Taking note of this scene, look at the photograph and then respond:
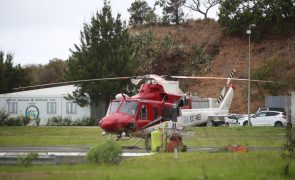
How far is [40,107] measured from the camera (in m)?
57.8

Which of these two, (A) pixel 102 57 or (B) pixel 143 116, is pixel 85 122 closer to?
(A) pixel 102 57

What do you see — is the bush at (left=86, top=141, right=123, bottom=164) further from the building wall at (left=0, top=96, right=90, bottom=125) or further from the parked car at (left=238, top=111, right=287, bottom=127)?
the building wall at (left=0, top=96, right=90, bottom=125)

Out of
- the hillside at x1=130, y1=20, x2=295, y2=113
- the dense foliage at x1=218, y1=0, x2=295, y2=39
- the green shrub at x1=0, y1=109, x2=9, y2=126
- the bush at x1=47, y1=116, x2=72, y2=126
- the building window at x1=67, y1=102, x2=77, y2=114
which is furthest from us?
the dense foliage at x1=218, y1=0, x2=295, y2=39

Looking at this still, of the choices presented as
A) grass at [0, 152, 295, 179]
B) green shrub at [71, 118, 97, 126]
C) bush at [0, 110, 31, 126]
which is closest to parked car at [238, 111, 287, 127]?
green shrub at [71, 118, 97, 126]

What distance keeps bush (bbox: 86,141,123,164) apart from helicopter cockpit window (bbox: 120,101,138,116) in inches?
347

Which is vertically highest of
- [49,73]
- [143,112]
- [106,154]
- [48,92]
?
[49,73]

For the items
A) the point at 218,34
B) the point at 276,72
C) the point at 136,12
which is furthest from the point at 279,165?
the point at 136,12

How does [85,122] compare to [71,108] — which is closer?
[85,122]

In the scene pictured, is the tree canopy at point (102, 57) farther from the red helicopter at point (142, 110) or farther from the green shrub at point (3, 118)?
the red helicopter at point (142, 110)

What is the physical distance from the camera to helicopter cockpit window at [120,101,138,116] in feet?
93.8

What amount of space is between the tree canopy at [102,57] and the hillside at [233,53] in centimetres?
1718

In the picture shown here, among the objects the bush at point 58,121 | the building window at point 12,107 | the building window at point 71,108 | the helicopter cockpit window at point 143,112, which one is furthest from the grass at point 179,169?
the building window at point 12,107

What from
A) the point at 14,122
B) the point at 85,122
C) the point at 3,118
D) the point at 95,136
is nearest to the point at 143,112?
the point at 95,136

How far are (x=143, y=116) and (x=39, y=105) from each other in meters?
30.3
